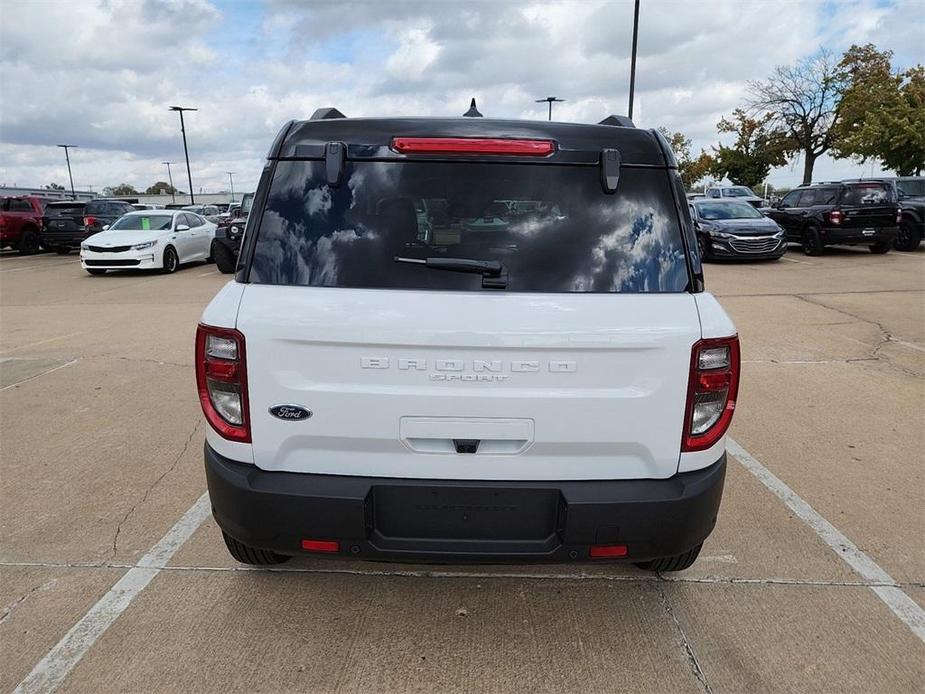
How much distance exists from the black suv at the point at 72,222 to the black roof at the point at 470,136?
21919mm

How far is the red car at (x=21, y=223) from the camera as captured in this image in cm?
2161

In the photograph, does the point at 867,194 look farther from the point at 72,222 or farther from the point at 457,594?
the point at 72,222

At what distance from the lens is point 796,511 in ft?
12.2

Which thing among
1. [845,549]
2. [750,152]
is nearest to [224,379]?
[845,549]

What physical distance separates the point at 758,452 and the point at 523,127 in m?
3.21

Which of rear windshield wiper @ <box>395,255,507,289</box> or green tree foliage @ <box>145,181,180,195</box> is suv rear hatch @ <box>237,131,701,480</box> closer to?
rear windshield wiper @ <box>395,255,507,289</box>

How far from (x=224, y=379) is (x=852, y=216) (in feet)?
57.6

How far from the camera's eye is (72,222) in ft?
69.8

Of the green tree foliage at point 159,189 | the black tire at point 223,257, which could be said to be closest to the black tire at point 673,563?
the black tire at point 223,257

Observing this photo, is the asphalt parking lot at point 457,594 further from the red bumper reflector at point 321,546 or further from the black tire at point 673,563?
the red bumper reflector at point 321,546

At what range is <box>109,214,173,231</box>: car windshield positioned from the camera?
16.8 meters

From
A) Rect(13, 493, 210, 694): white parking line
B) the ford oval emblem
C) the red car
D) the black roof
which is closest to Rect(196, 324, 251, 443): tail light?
the ford oval emblem

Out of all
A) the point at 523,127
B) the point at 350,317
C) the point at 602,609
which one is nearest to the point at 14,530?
the point at 350,317

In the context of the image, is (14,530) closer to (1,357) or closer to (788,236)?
(1,357)
